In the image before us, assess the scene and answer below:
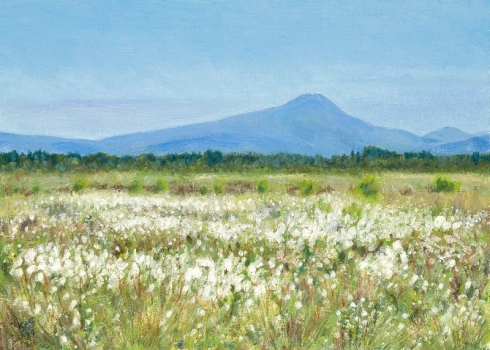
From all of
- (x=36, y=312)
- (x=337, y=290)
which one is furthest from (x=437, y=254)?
(x=36, y=312)

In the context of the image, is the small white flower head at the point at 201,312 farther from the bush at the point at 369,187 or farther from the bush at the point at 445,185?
the bush at the point at 445,185

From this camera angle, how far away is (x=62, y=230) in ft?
35.4

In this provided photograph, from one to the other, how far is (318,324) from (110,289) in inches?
66.7

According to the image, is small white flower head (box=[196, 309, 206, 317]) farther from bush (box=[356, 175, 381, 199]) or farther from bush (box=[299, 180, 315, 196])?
bush (box=[299, 180, 315, 196])

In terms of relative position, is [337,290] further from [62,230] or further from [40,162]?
[40,162]

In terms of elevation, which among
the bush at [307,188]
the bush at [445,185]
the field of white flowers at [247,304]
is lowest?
the bush at [445,185]

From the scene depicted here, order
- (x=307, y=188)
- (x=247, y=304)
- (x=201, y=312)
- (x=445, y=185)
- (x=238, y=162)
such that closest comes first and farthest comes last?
(x=201, y=312) → (x=247, y=304) → (x=307, y=188) → (x=445, y=185) → (x=238, y=162)

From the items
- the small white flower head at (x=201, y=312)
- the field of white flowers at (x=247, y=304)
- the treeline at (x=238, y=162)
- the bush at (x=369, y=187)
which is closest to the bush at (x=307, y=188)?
the bush at (x=369, y=187)

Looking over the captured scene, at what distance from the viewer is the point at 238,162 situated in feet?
315

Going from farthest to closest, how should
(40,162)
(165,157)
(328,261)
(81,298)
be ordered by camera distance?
(165,157) < (40,162) < (328,261) < (81,298)

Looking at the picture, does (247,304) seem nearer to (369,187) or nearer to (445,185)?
(369,187)

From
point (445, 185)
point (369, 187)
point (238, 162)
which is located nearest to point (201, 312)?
point (369, 187)

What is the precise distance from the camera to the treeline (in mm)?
81625

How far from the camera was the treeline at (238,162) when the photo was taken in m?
81.6
